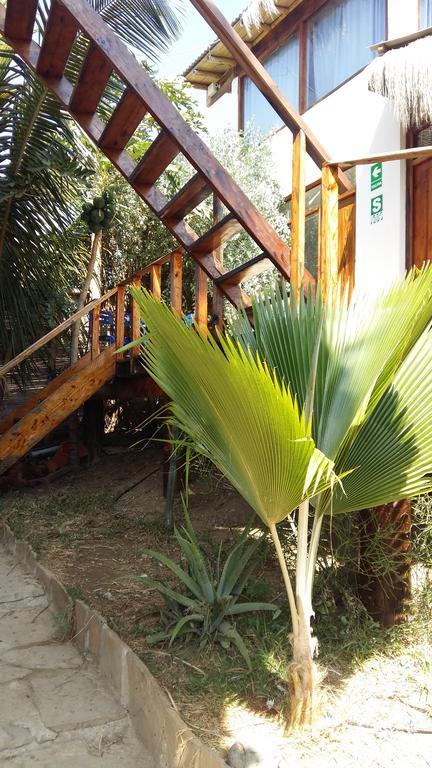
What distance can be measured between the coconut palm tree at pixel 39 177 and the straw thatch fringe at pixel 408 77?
95.0 inches

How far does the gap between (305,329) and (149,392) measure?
4.95m

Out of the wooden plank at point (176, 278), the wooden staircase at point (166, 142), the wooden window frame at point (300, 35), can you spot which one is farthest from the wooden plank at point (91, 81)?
the wooden window frame at point (300, 35)

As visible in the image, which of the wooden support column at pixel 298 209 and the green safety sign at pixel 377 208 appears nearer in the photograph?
the wooden support column at pixel 298 209

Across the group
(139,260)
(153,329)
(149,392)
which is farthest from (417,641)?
(139,260)

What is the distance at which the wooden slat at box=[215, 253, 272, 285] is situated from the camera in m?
4.45

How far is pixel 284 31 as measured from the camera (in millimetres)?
9984

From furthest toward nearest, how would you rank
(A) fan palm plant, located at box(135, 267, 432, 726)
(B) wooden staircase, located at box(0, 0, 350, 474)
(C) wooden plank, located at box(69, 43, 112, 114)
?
(C) wooden plank, located at box(69, 43, 112, 114)
(B) wooden staircase, located at box(0, 0, 350, 474)
(A) fan palm plant, located at box(135, 267, 432, 726)

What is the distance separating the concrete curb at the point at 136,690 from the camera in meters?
2.69

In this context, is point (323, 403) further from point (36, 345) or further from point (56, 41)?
point (36, 345)

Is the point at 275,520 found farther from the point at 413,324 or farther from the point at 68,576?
the point at 68,576

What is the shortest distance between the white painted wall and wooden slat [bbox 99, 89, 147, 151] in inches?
106

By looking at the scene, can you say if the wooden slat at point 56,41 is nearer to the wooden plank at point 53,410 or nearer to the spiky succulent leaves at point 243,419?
the spiky succulent leaves at point 243,419

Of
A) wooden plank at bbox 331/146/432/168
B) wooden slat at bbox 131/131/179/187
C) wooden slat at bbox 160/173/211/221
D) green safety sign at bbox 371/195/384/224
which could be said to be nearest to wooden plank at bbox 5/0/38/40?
wooden slat at bbox 131/131/179/187

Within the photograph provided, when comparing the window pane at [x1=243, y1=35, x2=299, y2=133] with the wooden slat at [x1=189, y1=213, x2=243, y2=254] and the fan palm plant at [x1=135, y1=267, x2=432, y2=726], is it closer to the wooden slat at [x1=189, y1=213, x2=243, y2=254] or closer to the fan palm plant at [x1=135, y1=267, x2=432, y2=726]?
the wooden slat at [x1=189, y1=213, x2=243, y2=254]
